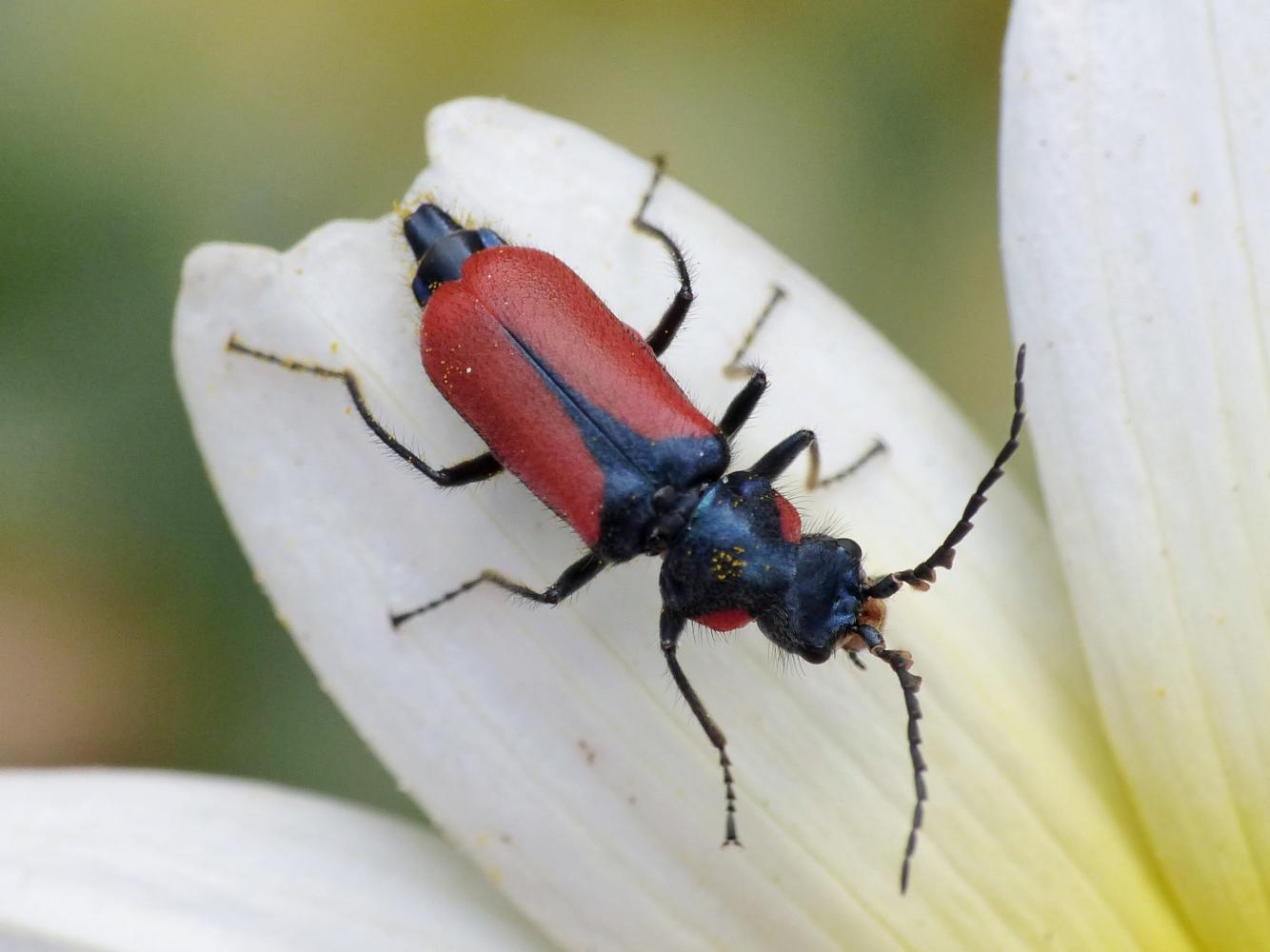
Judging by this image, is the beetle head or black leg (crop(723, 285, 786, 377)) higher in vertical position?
black leg (crop(723, 285, 786, 377))

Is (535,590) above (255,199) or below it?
below

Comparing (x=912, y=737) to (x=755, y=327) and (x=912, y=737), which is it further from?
(x=755, y=327)

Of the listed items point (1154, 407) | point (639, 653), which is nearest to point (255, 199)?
point (639, 653)

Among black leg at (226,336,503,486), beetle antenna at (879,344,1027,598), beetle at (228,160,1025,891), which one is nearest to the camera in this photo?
black leg at (226,336,503,486)

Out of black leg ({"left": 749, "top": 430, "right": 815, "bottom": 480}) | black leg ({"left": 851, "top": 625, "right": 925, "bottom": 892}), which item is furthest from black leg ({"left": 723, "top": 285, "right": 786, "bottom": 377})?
black leg ({"left": 851, "top": 625, "right": 925, "bottom": 892})

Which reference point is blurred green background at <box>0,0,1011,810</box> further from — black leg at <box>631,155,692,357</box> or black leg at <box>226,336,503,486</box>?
black leg at <box>226,336,503,486</box>

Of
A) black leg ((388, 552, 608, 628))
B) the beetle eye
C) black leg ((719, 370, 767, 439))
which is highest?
black leg ((719, 370, 767, 439))

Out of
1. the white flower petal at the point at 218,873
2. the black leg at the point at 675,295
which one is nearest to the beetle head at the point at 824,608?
the black leg at the point at 675,295
